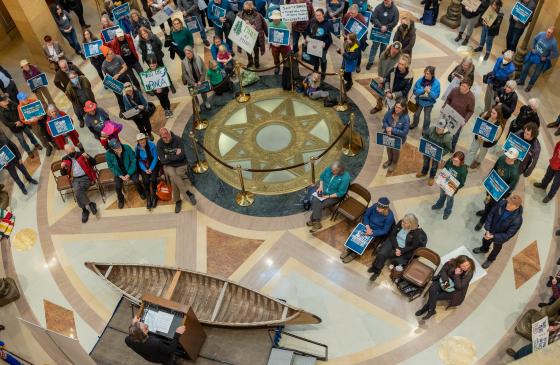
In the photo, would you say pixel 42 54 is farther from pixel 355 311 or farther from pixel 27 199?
pixel 355 311

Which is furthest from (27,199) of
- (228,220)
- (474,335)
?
(474,335)

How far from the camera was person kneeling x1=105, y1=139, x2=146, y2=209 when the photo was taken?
1027 centimetres

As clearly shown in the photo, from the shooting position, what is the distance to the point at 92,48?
1322cm

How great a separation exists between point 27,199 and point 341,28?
9.78 meters

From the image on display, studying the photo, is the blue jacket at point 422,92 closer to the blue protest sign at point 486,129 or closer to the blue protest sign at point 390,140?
the blue protest sign at point 486,129

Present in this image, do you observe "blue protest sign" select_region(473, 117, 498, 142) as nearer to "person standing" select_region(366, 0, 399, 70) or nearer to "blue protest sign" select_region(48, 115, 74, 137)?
"person standing" select_region(366, 0, 399, 70)

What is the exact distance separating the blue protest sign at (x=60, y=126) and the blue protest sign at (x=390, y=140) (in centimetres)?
725

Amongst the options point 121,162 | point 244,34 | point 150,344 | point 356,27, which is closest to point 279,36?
point 244,34

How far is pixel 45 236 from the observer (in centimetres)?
1084

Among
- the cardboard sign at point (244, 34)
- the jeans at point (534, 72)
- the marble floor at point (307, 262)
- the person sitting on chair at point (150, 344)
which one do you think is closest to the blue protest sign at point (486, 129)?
the marble floor at point (307, 262)

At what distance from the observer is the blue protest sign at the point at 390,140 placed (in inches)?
405

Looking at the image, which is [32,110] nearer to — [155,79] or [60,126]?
[60,126]

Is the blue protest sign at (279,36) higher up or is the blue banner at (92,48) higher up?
the blue protest sign at (279,36)

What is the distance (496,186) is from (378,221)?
2306mm
